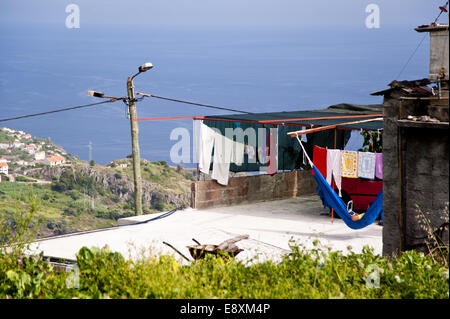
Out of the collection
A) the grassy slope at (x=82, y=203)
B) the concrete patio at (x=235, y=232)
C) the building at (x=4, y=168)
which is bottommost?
the grassy slope at (x=82, y=203)

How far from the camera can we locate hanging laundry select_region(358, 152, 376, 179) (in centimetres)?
1261

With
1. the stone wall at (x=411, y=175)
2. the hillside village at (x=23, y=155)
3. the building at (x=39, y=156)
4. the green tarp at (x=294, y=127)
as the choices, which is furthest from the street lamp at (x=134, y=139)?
the building at (x=39, y=156)

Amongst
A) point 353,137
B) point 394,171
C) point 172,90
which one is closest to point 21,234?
point 394,171

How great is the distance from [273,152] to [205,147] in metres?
1.70

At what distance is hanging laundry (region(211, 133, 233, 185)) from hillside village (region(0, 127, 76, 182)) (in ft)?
148

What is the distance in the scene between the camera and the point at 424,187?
8.05 metres

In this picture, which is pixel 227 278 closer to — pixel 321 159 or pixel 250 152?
pixel 321 159

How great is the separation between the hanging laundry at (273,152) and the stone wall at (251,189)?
0.34 m

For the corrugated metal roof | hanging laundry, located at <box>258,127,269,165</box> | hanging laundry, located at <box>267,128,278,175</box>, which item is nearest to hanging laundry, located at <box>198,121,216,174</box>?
the corrugated metal roof

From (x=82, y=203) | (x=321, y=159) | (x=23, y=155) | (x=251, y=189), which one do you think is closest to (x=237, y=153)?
(x=251, y=189)

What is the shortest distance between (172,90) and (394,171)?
17442 centimetres

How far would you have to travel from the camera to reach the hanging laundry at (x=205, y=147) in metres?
13.6

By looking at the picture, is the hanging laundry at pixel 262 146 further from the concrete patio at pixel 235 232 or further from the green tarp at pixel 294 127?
the concrete patio at pixel 235 232

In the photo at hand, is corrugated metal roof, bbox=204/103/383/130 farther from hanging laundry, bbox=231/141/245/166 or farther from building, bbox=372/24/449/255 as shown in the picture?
building, bbox=372/24/449/255
